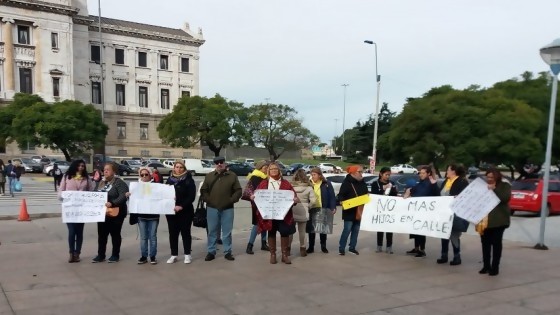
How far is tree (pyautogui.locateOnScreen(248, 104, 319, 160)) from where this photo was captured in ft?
214

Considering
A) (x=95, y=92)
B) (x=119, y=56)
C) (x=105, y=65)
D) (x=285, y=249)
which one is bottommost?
(x=285, y=249)

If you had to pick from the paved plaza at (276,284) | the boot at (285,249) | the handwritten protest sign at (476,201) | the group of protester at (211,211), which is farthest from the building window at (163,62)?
the handwritten protest sign at (476,201)

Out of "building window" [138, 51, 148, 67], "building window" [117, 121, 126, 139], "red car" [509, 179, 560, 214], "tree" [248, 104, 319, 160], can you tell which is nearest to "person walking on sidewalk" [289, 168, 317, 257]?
"red car" [509, 179, 560, 214]

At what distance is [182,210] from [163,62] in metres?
66.0

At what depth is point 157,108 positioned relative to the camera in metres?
70.6

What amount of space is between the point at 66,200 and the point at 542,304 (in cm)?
728

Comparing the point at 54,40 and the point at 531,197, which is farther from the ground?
the point at 54,40

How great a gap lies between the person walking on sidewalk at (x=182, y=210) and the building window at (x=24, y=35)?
58.6 metres

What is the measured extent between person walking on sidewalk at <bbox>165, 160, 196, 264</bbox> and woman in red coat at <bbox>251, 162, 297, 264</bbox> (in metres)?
1.13

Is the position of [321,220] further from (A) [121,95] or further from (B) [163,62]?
(B) [163,62]

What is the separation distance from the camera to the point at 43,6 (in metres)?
57.6

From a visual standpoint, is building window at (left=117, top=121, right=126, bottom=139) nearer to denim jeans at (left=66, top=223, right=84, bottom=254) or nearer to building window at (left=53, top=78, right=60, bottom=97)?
building window at (left=53, top=78, right=60, bottom=97)

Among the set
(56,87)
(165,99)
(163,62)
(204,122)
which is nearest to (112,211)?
(204,122)

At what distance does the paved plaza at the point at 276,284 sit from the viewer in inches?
238
